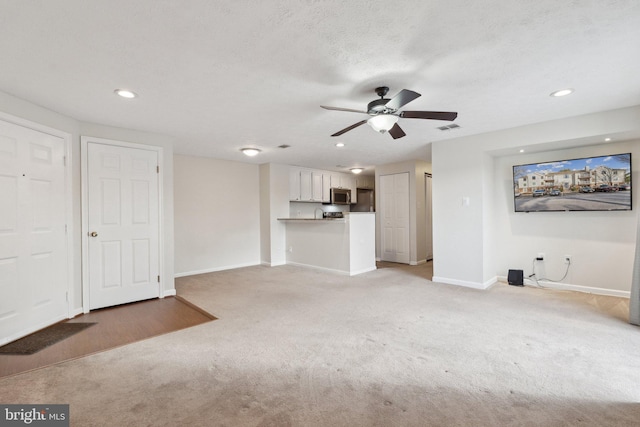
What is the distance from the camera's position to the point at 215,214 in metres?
6.09

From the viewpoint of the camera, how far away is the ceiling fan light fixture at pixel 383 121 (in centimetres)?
281

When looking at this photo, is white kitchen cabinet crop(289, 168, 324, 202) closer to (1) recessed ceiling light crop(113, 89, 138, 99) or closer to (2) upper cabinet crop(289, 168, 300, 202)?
(2) upper cabinet crop(289, 168, 300, 202)

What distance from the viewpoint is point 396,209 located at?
22.7ft

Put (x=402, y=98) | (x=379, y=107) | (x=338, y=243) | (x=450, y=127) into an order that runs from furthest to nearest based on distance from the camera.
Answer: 1. (x=338, y=243)
2. (x=450, y=127)
3. (x=379, y=107)
4. (x=402, y=98)

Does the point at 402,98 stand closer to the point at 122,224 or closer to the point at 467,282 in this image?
the point at 467,282

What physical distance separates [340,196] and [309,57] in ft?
19.4

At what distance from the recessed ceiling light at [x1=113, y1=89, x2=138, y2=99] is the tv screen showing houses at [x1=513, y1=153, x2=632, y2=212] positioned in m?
5.20

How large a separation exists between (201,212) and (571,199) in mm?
6260

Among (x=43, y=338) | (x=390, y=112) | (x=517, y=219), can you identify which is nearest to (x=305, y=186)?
(x=517, y=219)

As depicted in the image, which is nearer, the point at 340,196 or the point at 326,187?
the point at 326,187

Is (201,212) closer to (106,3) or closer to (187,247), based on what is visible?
(187,247)

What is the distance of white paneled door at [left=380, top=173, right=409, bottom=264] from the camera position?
22.2 feet

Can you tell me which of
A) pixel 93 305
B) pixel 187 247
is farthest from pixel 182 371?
pixel 187 247

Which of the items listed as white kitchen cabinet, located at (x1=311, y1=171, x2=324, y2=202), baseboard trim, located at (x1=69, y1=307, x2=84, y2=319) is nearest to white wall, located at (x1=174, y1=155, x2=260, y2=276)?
white kitchen cabinet, located at (x1=311, y1=171, x2=324, y2=202)
